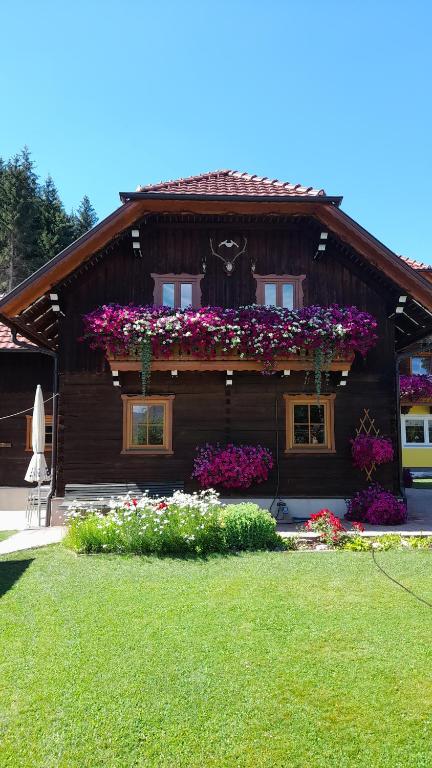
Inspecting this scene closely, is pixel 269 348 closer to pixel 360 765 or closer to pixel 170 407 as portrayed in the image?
pixel 170 407

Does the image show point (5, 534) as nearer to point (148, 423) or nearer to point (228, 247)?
point (148, 423)

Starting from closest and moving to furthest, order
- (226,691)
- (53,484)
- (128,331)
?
(226,691)
(128,331)
(53,484)

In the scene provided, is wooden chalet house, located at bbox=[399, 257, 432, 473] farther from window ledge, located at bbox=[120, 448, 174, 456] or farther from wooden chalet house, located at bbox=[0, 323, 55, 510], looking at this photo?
wooden chalet house, located at bbox=[0, 323, 55, 510]

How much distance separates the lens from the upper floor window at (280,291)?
1163 centimetres

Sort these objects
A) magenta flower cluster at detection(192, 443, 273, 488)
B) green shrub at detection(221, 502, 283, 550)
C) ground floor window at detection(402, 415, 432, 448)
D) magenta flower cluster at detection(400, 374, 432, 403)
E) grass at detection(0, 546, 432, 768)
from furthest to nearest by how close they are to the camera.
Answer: ground floor window at detection(402, 415, 432, 448) < magenta flower cluster at detection(400, 374, 432, 403) < magenta flower cluster at detection(192, 443, 273, 488) < green shrub at detection(221, 502, 283, 550) < grass at detection(0, 546, 432, 768)

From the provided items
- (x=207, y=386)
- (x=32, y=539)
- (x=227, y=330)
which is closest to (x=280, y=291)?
(x=227, y=330)

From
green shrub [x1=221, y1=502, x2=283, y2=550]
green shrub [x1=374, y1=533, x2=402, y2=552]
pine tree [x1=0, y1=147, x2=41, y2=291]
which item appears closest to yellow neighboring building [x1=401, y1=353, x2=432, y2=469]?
green shrub [x1=374, y1=533, x2=402, y2=552]

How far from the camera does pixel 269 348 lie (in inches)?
407

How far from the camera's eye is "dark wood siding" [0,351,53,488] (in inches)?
568

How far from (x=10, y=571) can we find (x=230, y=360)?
18.1 feet

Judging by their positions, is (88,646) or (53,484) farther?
(53,484)

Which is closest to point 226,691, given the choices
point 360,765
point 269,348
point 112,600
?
point 360,765

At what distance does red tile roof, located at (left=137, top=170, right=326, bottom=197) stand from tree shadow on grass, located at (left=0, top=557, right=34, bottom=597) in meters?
7.57

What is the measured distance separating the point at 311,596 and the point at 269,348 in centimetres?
548
